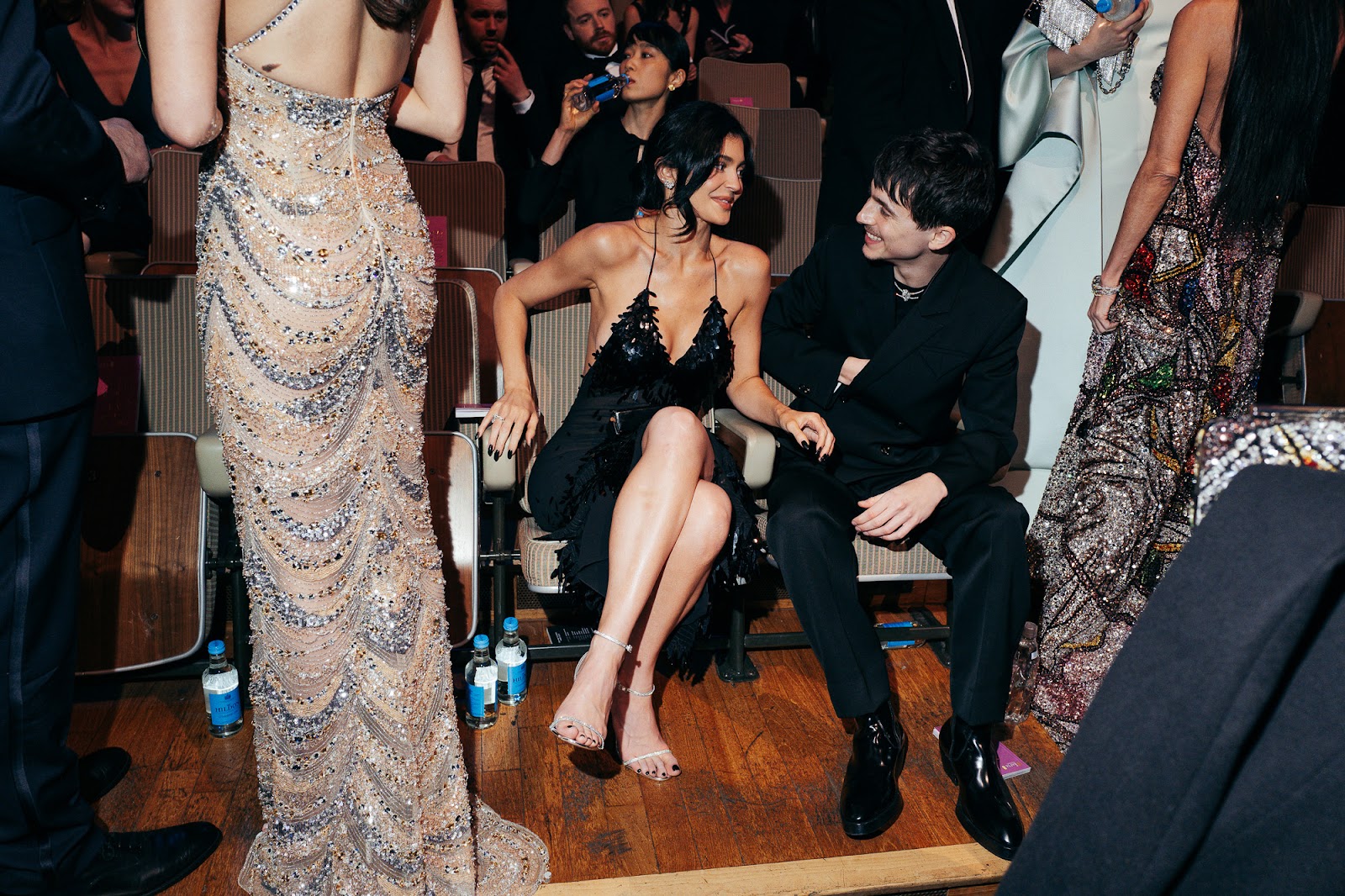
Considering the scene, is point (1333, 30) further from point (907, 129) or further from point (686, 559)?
point (686, 559)

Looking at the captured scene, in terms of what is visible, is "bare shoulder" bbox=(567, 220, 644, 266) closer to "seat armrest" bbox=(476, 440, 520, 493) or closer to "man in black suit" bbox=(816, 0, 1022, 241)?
"seat armrest" bbox=(476, 440, 520, 493)

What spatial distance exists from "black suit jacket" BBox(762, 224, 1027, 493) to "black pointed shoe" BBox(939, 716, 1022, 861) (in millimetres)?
522

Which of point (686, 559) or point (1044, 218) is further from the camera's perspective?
point (1044, 218)

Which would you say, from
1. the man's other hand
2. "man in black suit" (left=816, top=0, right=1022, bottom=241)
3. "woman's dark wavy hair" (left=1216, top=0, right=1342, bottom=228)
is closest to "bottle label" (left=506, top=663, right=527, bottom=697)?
the man's other hand

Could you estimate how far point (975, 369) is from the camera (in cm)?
231

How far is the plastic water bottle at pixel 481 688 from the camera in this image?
2.27 m

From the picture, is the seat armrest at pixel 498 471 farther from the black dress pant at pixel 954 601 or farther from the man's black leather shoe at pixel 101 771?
the man's black leather shoe at pixel 101 771

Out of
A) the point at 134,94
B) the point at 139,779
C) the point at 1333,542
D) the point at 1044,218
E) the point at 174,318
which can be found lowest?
the point at 139,779

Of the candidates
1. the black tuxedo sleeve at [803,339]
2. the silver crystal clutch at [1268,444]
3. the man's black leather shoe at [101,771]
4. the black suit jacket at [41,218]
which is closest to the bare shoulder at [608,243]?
the black tuxedo sleeve at [803,339]

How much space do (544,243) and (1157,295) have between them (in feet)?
6.12

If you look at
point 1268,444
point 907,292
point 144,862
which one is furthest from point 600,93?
point 1268,444

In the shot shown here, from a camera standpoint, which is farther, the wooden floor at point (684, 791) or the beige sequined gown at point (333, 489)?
the wooden floor at point (684, 791)

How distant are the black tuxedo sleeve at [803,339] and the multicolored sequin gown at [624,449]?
0.12 meters

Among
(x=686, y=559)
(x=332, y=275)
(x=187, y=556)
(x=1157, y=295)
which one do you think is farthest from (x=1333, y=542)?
(x=187, y=556)
